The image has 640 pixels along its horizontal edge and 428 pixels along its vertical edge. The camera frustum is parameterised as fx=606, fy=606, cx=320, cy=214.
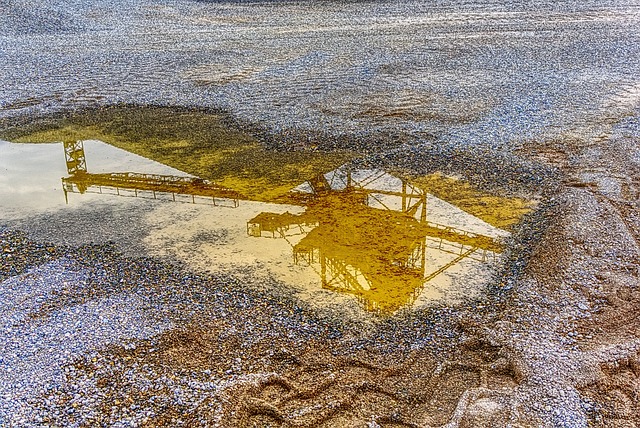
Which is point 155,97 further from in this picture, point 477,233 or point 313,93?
point 477,233

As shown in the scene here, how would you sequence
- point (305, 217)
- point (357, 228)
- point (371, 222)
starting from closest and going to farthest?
point (357, 228)
point (371, 222)
point (305, 217)

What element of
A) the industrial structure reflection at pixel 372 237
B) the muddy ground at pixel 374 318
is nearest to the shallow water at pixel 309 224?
the industrial structure reflection at pixel 372 237

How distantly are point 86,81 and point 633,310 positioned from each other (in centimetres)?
1196

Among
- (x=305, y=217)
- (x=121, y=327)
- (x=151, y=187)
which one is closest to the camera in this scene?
(x=121, y=327)

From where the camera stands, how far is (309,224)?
6.96m

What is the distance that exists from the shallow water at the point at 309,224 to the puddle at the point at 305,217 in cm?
1

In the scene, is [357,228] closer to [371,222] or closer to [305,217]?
[371,222]

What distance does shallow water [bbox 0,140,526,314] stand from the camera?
19.0 feet

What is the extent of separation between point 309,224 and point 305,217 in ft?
0.53

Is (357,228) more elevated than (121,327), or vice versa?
(357,228)

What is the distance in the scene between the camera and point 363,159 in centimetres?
860

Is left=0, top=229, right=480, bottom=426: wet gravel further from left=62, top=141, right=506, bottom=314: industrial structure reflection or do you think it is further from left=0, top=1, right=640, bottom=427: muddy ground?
left=62, top=141, right=506, bottom=314: industrial structure reflection

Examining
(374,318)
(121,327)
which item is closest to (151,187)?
(121,327)

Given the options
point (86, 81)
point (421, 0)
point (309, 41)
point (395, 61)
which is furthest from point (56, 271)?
point (421, 0)
